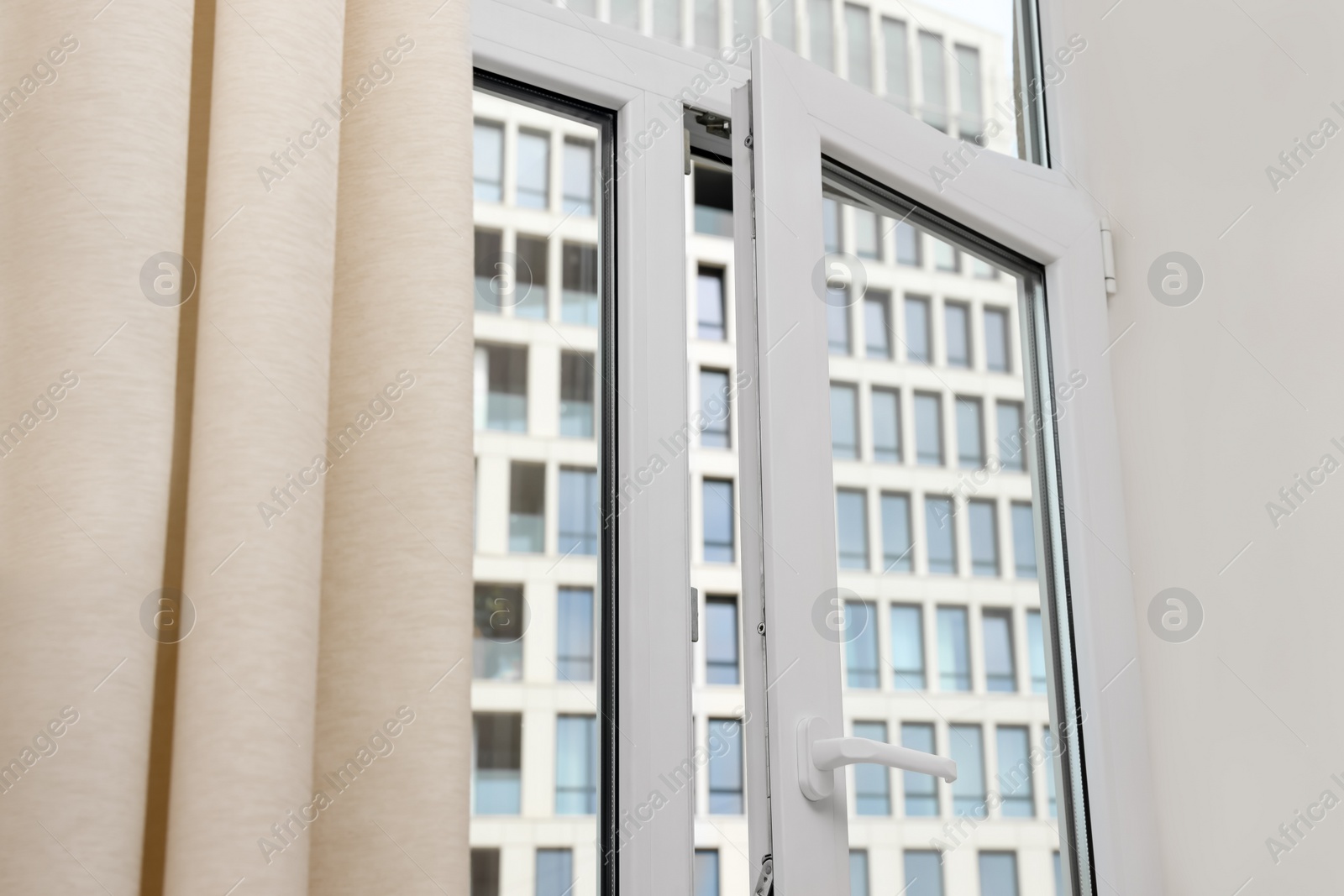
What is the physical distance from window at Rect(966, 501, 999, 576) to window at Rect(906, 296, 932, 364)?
19cm

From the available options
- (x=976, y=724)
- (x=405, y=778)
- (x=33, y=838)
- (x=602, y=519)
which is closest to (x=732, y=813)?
(x=976, y=724)

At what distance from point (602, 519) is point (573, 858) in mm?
348

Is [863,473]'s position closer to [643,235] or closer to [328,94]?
[643,235]

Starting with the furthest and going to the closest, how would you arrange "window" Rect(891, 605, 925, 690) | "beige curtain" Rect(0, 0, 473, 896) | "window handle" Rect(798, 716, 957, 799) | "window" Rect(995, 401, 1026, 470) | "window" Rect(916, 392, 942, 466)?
1. "window" Rect(995, 401, 1026, 470)
2. "window" Rect(916, 392, 942, 466)
3. "window" Rect(891, 605, 925, 690)
4. "window handle" Rect(798, 716, 957, 799)
5. "beige curtain" Rect(0, 0, 473, 896)

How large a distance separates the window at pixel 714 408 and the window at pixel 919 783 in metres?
0.47

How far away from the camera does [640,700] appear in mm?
1159

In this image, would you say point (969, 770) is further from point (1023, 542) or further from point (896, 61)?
point (896, 61)

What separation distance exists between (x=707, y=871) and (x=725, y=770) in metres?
0.14

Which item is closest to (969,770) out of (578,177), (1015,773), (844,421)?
(1015,773)

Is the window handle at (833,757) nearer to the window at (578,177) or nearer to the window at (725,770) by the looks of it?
the window at (725,770)

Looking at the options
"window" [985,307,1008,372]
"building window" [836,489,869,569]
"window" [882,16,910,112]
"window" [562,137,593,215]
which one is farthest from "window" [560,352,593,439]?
"window" [882,16,910,112]

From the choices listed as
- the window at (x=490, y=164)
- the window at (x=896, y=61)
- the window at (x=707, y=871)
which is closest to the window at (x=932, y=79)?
the window at (x=896, y=61)

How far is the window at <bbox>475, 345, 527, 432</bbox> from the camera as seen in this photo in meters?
1.22

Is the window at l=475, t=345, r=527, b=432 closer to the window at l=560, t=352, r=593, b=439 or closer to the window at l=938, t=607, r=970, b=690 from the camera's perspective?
the window at l=560, t=352, r=593, b=439
